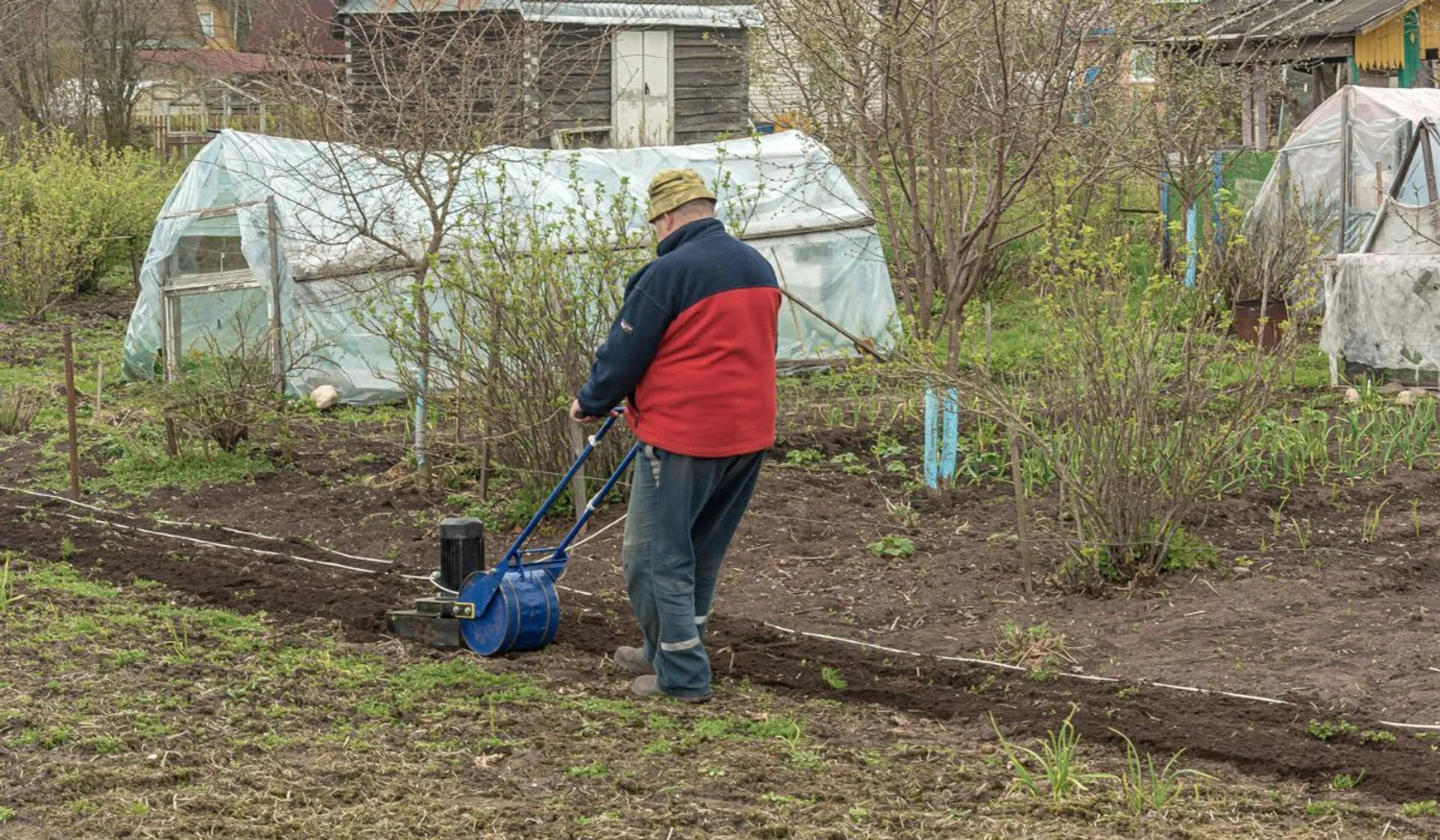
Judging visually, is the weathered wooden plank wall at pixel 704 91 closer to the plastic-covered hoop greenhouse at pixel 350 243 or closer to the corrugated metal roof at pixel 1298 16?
the corrugated metal roof at pixel 1298 16

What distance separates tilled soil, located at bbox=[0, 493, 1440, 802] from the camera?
Answer: 4.82 meters

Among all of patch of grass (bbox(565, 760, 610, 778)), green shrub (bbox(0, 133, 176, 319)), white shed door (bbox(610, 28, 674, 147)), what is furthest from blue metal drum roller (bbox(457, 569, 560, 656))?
white shed door (bbox(610, 28, 674, 147))

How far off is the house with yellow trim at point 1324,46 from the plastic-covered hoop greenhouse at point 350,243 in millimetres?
5955

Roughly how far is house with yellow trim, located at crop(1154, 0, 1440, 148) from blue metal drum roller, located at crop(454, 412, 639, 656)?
44.5 ft

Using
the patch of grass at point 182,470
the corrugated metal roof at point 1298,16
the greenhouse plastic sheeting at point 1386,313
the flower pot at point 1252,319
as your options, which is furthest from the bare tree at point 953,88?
the corrugated metal roof at point 1298,16

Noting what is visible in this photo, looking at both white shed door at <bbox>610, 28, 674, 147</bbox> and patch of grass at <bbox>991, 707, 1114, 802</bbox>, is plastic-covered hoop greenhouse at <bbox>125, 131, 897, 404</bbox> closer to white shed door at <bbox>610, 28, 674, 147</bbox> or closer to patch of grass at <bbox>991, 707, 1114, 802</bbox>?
patch of grass at <bbox>991, 707, 1114, 802</bbox>

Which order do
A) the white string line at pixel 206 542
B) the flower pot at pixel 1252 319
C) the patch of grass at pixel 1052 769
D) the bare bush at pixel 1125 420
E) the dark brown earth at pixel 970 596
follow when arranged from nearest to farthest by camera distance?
the patch of grass at pixel 1052 769 → the dark brown earth at pixel 970 596 → the bare bush at pixel 1125 420 → the white string line at pixel 206 542 → the flower pot at pixel 1252 319

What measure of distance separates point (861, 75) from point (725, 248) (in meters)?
2.20

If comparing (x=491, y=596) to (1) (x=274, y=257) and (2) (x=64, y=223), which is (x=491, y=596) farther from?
(2) (x=64, y=223)

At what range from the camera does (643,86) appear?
24.5 metres

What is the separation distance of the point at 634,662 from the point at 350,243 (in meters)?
6.33

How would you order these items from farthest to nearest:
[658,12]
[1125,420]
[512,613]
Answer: [658,12], [1125,420], [512,613]

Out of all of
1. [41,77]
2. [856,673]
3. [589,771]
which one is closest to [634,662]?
[856,673]

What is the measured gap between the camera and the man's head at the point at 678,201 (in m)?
5.47
